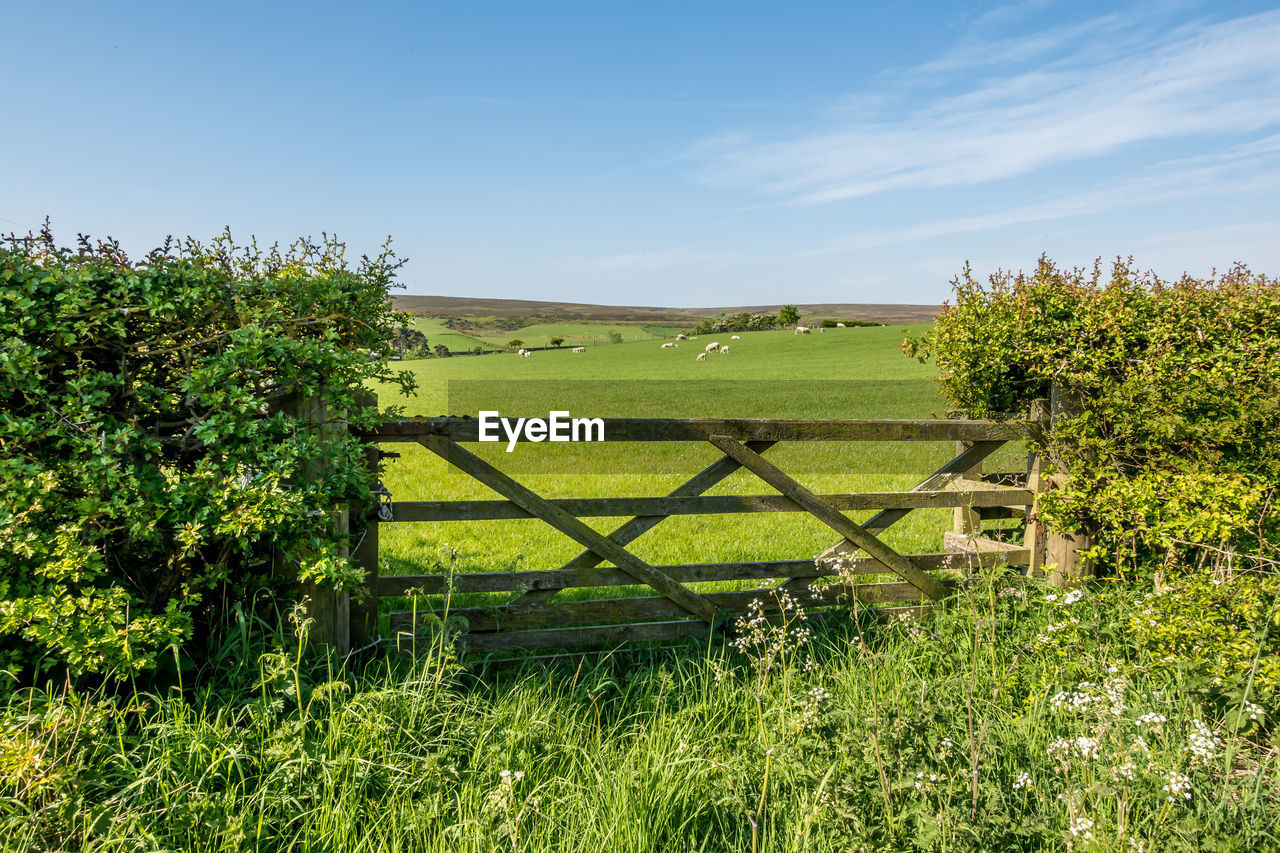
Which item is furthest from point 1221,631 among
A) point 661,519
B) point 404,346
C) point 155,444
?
point 155,444

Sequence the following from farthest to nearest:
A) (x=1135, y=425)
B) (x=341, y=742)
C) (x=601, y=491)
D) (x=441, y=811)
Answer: (x=601, y=491) → (x=1135, y=425) → (x=341, y=742) → (x=441, y=811)

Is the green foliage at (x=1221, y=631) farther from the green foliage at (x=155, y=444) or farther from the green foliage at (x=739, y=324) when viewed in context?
the green foliage at (x=739, y=324)

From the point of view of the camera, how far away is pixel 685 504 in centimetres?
490

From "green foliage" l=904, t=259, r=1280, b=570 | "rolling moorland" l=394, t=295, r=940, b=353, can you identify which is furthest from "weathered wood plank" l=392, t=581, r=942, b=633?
"rolling moorland" l=394, t=295, r=940, b=353

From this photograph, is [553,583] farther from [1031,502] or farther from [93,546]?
[1031,502]

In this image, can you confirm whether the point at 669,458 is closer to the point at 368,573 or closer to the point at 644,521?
the point at 644,521

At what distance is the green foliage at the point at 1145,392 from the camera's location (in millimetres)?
4984

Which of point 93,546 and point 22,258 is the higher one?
point 22,258

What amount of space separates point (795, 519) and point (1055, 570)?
4.63 m

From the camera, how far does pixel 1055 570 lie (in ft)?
18.3

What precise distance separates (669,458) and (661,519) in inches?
404

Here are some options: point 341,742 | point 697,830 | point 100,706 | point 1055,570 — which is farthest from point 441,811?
point 1055,570

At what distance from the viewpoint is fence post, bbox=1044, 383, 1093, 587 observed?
18.0 ft

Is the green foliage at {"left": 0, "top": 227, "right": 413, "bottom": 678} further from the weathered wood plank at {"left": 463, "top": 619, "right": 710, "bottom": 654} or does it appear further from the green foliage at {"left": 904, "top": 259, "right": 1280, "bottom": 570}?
the green foliage at {"left": 904, "top": 259, "right": 1280, "bottom": 570}
